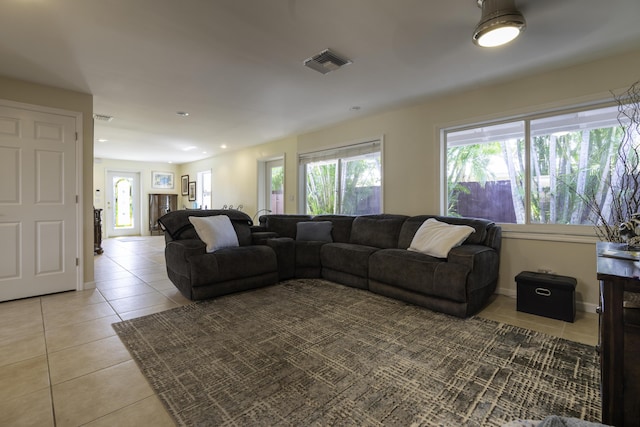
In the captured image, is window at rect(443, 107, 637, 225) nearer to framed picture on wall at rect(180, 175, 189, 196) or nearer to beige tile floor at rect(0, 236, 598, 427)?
beige tile floor at rect(0, 236, 598, 427)

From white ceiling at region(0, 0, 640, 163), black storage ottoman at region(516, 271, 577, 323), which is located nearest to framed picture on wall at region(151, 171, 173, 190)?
white ceiling at region(0, 0, 640, 163)

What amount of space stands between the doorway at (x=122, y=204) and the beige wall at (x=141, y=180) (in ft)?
0.31

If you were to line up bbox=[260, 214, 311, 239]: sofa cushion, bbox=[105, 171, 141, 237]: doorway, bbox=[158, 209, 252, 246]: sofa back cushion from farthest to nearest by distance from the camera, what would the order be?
bbox=[105, 171, 141, 237]: doorway → bbox=[260, 214, 311, 239]: sofa cushion → bbox=[158, 209, 252, 246]: sofa back cushion

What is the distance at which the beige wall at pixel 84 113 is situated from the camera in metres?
3.18

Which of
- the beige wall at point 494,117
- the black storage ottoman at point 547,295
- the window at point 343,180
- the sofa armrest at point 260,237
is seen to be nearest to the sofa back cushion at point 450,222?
the beige wall at point 494,117

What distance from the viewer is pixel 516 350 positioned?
208 cm

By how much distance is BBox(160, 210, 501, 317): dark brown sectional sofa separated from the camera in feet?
8.87

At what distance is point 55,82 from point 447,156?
4.69 meters

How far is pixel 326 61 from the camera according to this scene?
2.70 meters

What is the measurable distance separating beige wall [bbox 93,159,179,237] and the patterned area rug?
299 inches

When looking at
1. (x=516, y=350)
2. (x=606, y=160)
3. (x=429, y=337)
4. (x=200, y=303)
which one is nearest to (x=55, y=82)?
(x=200, y=303)

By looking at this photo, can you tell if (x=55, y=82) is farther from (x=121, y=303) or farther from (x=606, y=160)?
(x=606, y=160)

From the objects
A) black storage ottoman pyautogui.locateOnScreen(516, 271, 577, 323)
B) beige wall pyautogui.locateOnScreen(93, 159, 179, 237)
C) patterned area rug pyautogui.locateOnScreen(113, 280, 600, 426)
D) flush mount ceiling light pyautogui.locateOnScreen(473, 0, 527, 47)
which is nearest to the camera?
patterned area rug pyautogui.locateOnScreen(113, 280, 600, 426)

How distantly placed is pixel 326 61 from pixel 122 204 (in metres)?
8.84
